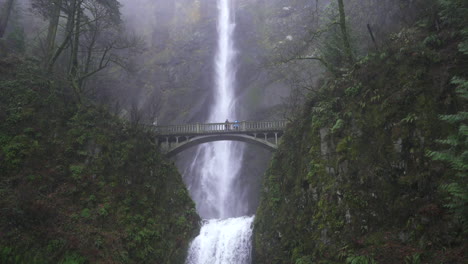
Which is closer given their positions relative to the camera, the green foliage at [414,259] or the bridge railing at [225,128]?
the green foliage at [414,259]

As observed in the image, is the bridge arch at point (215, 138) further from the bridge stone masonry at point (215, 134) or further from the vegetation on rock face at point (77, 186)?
the vegetation on rock face at point (77, 186)

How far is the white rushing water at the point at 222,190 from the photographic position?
67.1 ft

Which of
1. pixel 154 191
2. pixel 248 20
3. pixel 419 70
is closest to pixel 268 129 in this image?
pixel 154 191

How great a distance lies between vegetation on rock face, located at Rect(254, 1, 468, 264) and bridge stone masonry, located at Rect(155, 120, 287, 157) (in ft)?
31.4

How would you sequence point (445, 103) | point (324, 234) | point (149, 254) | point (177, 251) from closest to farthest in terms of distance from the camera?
point (445, 103) < point (324, 234) < point (149, 254) < point (177, 251)

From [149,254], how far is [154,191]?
4.37m

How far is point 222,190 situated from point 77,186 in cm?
2180

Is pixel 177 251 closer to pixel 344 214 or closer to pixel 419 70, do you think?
pixel 344 214

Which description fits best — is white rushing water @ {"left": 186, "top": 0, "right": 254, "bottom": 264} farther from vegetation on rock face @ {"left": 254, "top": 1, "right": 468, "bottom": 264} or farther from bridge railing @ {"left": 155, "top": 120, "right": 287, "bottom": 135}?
bridge railing @ {"left": 155, "top": 120, "right": 287, "bottom": 135}

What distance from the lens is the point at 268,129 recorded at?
2580 centimetres

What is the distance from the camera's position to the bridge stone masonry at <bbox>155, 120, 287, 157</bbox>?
2595cm

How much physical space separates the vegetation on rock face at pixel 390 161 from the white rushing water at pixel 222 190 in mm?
5451

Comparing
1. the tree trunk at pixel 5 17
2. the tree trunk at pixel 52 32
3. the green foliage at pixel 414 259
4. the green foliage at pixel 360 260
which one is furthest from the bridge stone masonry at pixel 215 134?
the green foliage at pixel 414 259

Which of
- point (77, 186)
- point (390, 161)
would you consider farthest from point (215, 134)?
point (390, 161)
